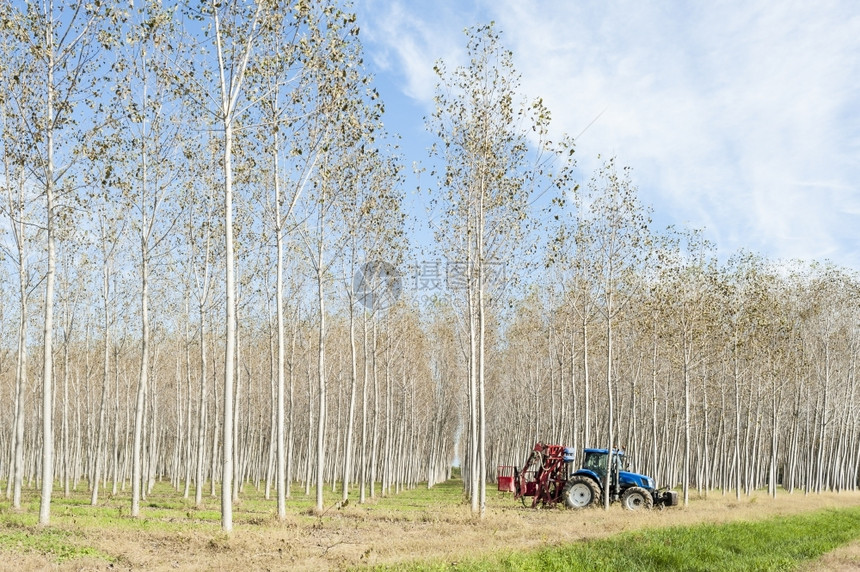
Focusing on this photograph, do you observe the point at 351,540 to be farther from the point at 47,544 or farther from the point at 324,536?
the point at 47,544

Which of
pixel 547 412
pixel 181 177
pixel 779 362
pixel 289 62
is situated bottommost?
pixel 547 412

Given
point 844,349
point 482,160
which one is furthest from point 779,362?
point 482,160

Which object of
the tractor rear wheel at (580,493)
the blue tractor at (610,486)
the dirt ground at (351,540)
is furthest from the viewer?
the blue tractor at (610,486)

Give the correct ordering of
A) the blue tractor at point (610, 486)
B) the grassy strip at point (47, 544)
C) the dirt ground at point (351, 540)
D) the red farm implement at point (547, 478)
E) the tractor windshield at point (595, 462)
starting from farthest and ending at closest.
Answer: the tractor windshield at point (595, 462) < the red farm implement at point (547, 478) < the blue tractor at point (610, 486) < the grassy strip at point (47, 544) < the dirt ground at point (351, 540)

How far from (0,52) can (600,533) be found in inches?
819

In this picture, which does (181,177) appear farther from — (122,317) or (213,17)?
(122,317)

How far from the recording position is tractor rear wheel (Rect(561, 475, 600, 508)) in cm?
2578

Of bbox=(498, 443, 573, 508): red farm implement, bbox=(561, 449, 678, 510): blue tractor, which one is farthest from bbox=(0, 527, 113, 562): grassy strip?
bbox=(561, 449, 678, 510): blue tractor

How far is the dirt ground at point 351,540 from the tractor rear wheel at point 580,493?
2.83 meters

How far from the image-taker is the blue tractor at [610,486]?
25.9 metres

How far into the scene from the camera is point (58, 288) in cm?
3183

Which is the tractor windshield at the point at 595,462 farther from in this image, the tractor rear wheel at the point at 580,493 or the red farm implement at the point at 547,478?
the tractor rear wheel at the point at 580,493

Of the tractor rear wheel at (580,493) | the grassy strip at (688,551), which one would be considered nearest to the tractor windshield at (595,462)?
the tractor rear wheel at (580,493)

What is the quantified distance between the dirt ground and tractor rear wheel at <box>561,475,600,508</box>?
283 cm
